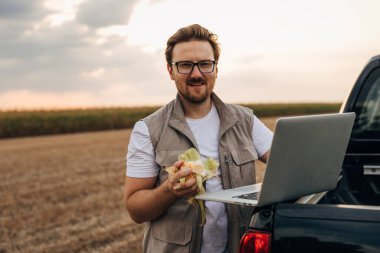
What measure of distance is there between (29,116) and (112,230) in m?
26.2

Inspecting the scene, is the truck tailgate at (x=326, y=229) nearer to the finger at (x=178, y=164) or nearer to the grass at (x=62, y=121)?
the finger at (x=178, y=164)

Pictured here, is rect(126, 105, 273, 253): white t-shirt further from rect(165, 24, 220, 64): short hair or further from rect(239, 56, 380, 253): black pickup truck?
rect(239, 56, 380, 253): black pickup truck

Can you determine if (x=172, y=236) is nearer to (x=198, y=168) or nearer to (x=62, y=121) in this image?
(x=198, y=168)

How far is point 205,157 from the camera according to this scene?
2.95m

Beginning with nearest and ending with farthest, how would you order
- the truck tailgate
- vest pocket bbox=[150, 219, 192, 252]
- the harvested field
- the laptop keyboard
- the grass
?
1. the truck tailgate
2. the laptop keyboard
3. vest pocket bbox=[150, 219, 192, 252]
4. the harvested field
5. the grass

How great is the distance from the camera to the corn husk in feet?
8.08

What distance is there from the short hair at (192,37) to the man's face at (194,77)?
0.10 feet

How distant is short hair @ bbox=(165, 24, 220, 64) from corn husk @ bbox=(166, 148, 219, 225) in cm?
68

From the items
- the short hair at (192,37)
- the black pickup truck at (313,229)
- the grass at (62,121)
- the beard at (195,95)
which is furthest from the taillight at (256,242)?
the grass at (62,121)

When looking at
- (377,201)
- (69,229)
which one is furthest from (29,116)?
(377,201)

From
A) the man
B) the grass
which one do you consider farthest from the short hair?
the grass

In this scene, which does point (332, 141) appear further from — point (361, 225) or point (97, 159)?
point (97, 159)

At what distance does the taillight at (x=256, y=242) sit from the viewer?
206 centimetres

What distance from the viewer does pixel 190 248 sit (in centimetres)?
285
